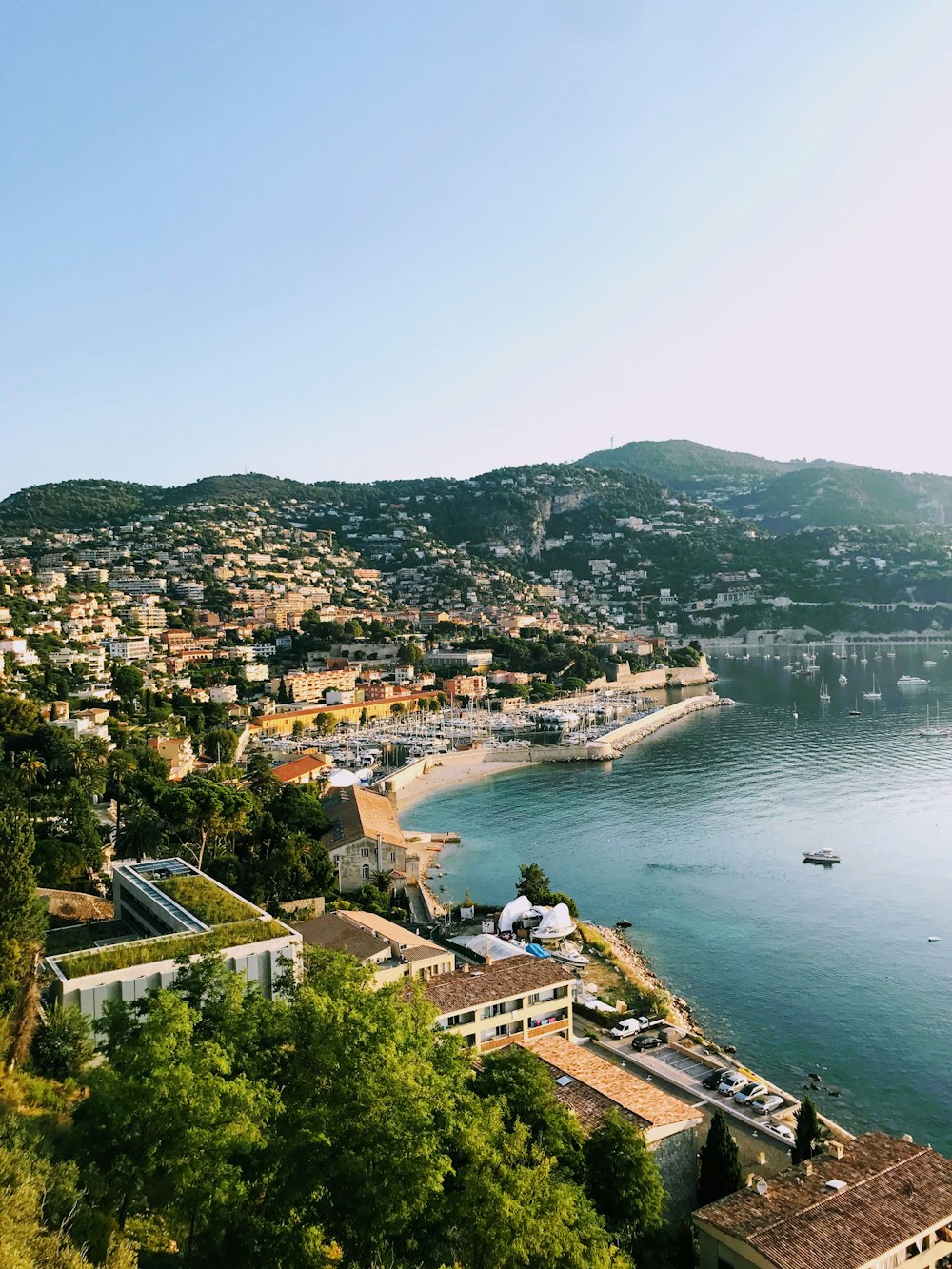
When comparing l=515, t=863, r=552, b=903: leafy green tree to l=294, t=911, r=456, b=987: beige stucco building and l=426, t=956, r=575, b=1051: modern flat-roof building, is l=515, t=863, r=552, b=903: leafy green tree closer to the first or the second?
l=294, t=911, r=456, b=987: beige stucco building

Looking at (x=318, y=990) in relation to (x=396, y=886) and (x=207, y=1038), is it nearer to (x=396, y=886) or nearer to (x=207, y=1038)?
(x=207, y=1038)

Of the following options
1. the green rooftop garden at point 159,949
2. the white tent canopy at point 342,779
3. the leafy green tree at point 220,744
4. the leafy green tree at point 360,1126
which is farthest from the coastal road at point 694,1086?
the leafy green tree at point 220,744

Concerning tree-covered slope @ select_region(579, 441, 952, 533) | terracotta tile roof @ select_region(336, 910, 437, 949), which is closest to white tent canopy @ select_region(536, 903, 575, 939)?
terracotta tile roof @ select_region(336, 910, 437, 949)

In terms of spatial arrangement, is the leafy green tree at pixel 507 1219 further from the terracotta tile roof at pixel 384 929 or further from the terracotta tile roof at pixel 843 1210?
the terracotta tile roof at pixel 384 929

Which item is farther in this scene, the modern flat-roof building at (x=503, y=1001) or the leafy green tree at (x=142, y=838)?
the leafy green tree at (x=142, y=838)

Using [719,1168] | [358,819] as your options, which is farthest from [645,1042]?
[358,819]

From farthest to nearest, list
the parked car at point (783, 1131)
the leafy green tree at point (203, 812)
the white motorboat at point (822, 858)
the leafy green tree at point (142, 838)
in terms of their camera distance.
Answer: the white motorboat at point (822, 858), the leafy green tree at point (203, 812), the leafy green tree at point (142, 838), the parked car at point (783, 1131)
